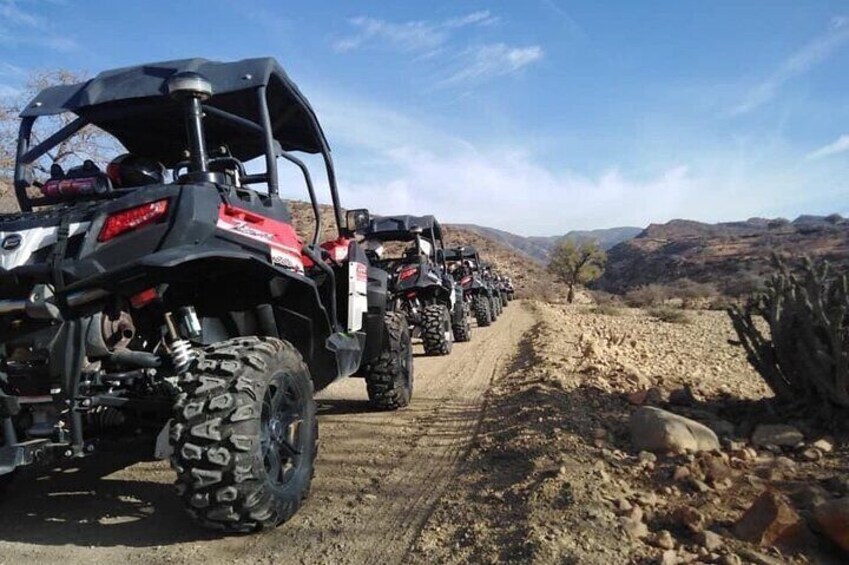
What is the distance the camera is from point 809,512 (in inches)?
114

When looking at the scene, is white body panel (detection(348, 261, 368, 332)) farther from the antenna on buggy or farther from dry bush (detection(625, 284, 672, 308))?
dry bush (detection(625, 284, 672, 308))

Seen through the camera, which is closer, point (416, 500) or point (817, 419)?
point (416, 500)

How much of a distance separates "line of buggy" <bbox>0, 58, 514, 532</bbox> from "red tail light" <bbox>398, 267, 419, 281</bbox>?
20.2ft

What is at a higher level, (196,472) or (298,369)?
(298,369)

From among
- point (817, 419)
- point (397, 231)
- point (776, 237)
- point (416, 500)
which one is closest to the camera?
point (416, 500)

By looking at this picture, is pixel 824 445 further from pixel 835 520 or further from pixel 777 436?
pixel 835 520

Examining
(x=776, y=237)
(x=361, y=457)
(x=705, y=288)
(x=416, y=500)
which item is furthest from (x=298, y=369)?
(x=776, y=237)

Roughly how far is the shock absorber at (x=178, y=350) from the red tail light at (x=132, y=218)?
47cm

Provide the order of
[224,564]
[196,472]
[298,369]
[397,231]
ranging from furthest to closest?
[397,231]
[298,369]
[224,564]
[196,472]

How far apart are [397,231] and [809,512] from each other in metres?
9.08

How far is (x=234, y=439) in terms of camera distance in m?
2.71

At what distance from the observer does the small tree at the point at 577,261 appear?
46656 millimetres

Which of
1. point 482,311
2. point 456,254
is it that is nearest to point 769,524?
point 482,311

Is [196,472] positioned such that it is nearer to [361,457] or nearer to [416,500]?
[416,500]
